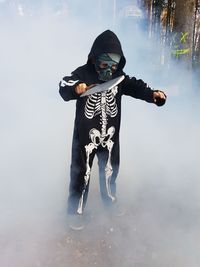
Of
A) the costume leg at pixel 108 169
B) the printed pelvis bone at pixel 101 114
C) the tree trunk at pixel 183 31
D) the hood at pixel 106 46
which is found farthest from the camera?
the tree trunk at pixel 183 31

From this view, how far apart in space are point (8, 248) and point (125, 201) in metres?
1.21

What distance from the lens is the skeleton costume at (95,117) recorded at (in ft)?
8.78

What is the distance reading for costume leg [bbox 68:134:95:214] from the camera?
9.50ft

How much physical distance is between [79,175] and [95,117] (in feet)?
1.73

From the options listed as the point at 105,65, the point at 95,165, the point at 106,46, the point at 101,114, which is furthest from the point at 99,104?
the point at 95,165

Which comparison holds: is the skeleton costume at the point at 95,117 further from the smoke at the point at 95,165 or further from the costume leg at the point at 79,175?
the smoke at the point at 95,165

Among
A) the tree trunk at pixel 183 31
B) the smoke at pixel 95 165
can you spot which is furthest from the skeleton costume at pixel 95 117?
the tree trunk at pixel 183 31

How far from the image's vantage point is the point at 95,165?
4230 mm

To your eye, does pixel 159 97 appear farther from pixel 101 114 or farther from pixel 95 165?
pixel 95 165

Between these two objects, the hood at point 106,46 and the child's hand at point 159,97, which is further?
the child's hand at point 159,97

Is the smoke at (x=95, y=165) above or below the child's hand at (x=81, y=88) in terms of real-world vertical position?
below

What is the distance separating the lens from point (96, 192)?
3.61 m

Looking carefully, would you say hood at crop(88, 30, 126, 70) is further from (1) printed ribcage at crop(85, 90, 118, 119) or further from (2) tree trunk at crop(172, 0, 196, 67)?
(2) tree trunk at crop(172, 0, 196, 67)

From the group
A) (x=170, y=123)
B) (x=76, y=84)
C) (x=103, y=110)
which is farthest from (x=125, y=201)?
(x=170, y=123)
